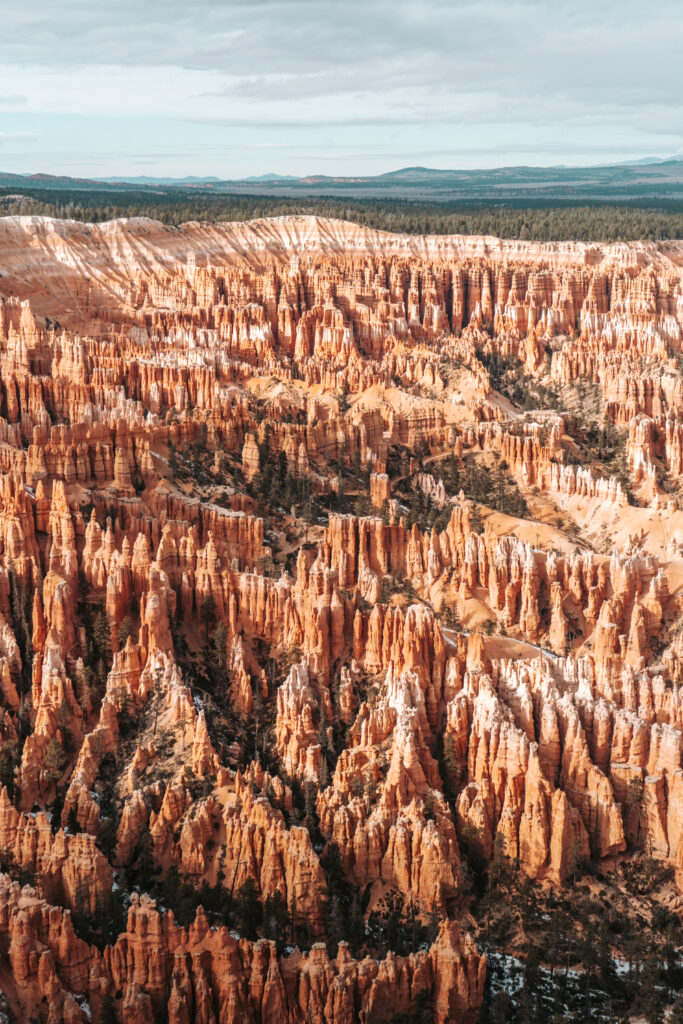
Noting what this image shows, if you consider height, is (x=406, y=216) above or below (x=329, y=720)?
above

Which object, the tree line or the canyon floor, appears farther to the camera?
the tree line

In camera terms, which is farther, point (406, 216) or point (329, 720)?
point (406, 216)

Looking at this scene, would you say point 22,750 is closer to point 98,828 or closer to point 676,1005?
point 98,828

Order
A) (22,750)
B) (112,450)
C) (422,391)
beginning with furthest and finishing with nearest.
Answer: (422,391)
(112,450)
(22,750)

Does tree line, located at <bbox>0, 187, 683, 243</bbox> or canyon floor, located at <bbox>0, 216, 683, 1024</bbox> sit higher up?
tree line, located at <bbox>0, 187, 683, 243</bbox>

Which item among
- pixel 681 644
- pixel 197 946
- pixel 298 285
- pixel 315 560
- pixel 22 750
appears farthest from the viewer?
pixel 298 285

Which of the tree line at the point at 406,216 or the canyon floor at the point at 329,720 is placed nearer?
the canyon floor at the point at 329,720

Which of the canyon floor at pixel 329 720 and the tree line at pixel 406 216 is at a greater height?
the tree line at pixel 406 216

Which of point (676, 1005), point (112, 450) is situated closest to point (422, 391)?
point (112, 450)
